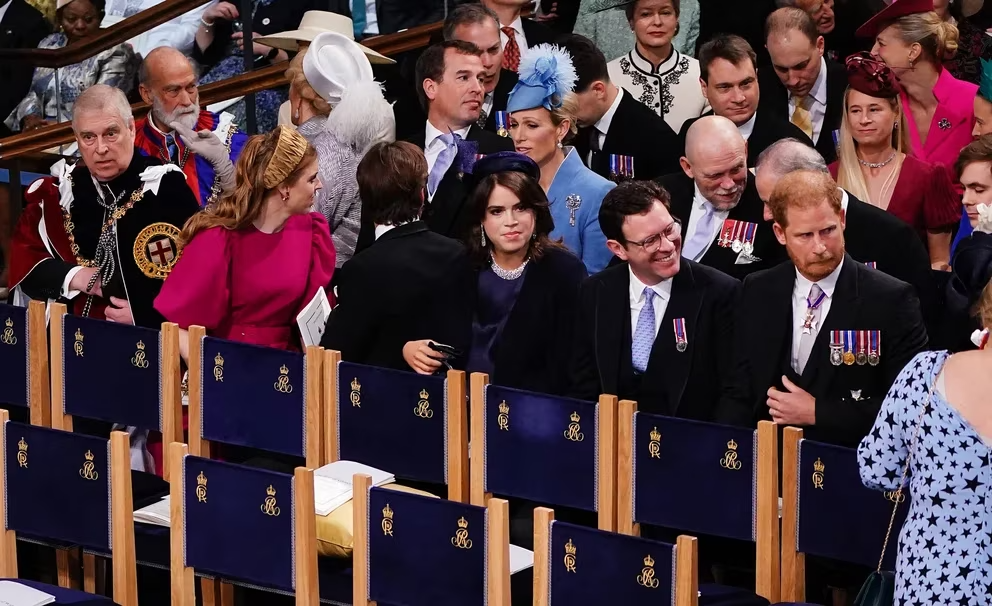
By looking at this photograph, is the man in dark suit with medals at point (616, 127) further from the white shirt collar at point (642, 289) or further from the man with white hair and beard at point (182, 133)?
the white shirt collar at point (642, 289)

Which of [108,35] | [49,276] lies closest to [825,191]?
[49,276]

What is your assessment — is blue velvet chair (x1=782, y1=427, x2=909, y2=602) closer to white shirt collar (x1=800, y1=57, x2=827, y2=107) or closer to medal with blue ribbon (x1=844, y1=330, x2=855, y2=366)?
medal with blue ribbon (x1=844, y1=330, x2=855, y2=366)

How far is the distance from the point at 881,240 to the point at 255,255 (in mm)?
1743

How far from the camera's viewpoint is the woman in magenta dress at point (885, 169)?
5.17m

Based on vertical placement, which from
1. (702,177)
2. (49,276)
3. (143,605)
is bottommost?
(143,605)

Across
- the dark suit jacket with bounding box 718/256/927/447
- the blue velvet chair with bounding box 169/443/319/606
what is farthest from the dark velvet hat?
the blue velvet chair with bounding box 169/443/319/606

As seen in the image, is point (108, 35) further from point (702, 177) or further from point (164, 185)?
point (702, 177)

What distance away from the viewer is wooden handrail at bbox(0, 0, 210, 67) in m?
6.41

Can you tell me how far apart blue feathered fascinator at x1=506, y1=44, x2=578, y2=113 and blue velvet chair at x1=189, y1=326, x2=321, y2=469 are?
135cm

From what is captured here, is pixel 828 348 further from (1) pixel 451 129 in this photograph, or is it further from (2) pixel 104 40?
(2) pixel 104 40

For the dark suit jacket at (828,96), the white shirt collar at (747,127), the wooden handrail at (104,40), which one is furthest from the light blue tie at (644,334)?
the wooden handrail at (104,40)

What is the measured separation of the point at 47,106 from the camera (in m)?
6.55

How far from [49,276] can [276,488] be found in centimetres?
158

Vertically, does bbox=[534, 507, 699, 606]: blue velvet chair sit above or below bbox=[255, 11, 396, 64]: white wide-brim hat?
below
